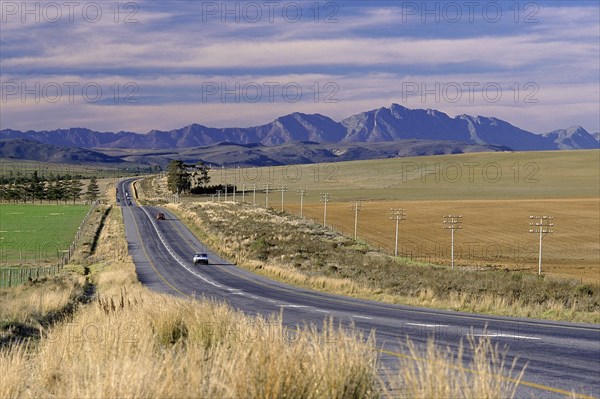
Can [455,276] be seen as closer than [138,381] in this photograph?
No

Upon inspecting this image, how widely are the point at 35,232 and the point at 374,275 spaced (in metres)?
64.8

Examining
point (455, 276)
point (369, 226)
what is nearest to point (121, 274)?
point (455, 276)

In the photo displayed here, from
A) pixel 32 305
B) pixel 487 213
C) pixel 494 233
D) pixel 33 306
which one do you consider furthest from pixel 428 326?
pixel 487 213

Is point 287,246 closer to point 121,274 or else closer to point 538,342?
point 121,274

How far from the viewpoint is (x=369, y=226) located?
9638 centimetres

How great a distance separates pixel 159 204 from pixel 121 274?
110437 mm

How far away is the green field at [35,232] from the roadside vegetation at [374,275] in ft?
53.9

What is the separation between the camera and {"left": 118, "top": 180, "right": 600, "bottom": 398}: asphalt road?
11.8 m

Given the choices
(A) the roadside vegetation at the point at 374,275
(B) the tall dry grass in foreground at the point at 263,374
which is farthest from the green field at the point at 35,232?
(B) the tall dry grass in foreground at the point at 263,374

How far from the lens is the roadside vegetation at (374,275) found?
2739 centimetres

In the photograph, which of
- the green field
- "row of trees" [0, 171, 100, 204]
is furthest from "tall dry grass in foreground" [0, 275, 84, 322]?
"row of trees" [0, 171, 100, 204]

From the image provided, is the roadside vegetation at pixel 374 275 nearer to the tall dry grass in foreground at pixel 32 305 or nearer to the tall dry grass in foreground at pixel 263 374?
the tall dry grass in foreground at pixel 32 305

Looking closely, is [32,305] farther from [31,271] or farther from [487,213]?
[487,213]

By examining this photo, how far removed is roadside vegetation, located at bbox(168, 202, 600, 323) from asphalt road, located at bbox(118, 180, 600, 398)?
6.28ft
